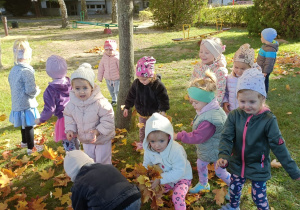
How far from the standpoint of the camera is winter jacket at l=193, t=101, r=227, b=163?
115 inches

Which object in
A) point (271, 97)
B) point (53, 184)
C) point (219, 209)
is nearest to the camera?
point (219, 209)

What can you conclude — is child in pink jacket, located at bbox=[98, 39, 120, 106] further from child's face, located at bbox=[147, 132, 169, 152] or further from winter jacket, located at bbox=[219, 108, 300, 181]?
winter jacket, located at bbox=[219, 108, 300, 181]

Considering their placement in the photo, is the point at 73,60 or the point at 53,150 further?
the point at 73,60

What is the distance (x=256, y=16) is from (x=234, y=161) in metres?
14.3

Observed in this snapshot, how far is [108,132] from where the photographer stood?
340 centimetres

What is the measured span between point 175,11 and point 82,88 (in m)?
17.2

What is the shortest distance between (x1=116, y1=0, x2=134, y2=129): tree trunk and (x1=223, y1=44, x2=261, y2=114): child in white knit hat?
186 centimetres

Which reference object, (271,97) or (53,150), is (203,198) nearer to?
(53,150)

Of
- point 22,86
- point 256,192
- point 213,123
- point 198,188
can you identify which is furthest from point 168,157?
point 22,86

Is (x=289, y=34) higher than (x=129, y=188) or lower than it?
higher

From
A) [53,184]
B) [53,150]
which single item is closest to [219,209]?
[53,184]

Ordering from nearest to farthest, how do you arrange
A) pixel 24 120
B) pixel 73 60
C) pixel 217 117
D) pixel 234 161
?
pixel 234 161, pixel 217 117, pixel 24 120, pixel 73 60

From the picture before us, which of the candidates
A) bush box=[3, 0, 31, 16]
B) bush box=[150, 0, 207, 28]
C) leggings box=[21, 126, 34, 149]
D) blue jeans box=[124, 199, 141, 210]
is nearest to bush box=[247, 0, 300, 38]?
bush box=[150, 0, 207, 28]

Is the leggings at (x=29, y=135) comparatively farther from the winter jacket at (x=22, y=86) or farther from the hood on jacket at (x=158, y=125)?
the hood on jacket at (x=158, y=125)
